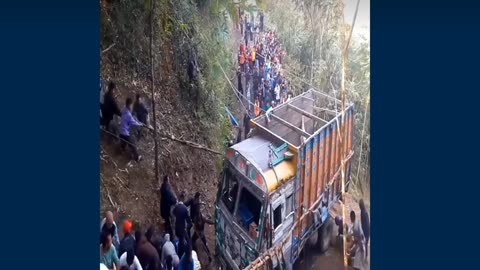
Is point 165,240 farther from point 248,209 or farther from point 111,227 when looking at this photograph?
point 248,209

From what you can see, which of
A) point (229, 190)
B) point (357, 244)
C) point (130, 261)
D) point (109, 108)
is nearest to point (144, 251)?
point (130, 261)

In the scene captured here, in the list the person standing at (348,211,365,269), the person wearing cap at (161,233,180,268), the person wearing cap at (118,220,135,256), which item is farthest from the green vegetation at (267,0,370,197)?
the person wearing cap at (118,220,135,256)

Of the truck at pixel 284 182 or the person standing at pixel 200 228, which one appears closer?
the truck at pixel 284 182

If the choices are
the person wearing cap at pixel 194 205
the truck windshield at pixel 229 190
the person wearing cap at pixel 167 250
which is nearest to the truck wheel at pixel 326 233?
the truck windshield at pixel 229 190

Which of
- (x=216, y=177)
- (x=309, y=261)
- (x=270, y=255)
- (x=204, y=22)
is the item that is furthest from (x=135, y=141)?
(x=309, y=261)

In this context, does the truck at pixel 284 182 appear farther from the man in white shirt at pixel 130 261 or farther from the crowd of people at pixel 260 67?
the man in white shirt at pixel 130 261

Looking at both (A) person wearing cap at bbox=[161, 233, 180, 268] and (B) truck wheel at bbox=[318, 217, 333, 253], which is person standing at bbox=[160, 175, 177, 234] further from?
(B) truck wheel at bbox=[318, 217, 333, 253]
